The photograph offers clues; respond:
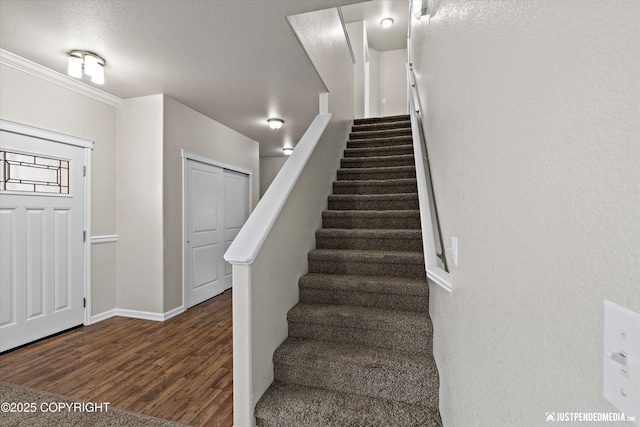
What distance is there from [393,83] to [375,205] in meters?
5.11

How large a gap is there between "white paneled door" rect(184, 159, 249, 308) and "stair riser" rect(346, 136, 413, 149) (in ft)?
6.77

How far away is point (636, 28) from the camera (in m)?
0.33

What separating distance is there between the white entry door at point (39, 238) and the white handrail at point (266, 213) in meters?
2.42

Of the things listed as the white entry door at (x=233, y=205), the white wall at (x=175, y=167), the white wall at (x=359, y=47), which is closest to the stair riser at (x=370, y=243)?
the white wall at (x=175, y=167)

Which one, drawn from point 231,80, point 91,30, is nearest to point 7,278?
point 91,30

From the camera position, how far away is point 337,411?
151 centimetres

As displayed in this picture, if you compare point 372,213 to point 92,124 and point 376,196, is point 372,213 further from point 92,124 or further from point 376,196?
point 92,124

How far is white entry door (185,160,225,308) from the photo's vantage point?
392cm

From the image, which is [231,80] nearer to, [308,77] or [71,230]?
[308,77]

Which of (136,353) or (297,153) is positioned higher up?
(297,153)

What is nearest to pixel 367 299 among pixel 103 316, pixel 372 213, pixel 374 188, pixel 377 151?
pixel 372 213

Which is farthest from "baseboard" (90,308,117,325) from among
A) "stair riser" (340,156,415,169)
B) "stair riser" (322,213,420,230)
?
"stair riser" (340,156,415,169)

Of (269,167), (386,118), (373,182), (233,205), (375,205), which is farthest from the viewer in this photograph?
(269,167)

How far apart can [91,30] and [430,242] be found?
9.00 feet
